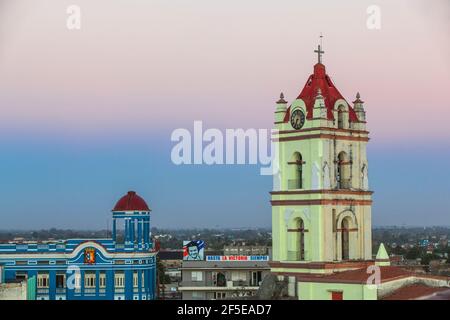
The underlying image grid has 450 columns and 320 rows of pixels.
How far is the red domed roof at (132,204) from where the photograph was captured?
32938 mm

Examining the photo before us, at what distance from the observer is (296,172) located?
65.6ft

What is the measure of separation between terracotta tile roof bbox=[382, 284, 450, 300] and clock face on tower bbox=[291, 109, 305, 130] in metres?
3.63

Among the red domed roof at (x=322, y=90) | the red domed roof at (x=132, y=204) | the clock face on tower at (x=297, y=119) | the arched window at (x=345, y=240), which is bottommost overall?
the arched window at (x=345, y=240)

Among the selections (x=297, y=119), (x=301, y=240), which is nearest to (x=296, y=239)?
(x=301, y=240)


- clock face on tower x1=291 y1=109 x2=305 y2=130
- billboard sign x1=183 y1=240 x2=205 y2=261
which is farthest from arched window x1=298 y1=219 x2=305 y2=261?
billboard sign x1=183 y1=240 x2=205 y2=261

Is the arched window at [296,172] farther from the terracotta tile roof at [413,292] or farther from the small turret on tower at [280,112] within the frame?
the terracotta tile roof at [413,292]

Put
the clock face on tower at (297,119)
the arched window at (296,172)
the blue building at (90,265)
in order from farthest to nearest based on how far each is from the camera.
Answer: the blue building at (90,265) → the arched window at (296,172) → the clock face on tower at (297,119)

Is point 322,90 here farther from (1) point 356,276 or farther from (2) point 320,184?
(1) point 356,276

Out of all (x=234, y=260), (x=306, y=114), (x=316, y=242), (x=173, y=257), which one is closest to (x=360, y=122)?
(x=306, y=114)

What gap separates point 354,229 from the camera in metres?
20.1

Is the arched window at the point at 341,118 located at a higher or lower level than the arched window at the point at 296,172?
higher

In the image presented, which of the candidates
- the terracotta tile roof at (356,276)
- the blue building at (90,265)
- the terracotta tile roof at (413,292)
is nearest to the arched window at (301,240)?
the terracotta tile roof at (356,276)
